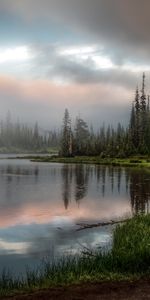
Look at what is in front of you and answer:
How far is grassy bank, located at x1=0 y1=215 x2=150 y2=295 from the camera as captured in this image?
14.0m

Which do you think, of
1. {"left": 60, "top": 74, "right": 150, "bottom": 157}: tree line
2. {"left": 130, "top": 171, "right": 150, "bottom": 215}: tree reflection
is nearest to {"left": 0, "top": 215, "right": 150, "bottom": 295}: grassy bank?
{"left": 130, "top": 171, "right": 150, "bottom": 215}: tree reflection

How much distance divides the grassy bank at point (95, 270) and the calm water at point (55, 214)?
7.39ft

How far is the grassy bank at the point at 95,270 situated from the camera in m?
14.0

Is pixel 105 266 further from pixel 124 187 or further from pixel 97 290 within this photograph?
pixel 124 187

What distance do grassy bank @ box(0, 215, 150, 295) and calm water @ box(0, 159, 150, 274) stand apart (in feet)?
7.39

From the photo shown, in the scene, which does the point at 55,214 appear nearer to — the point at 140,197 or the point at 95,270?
the point at 140,197

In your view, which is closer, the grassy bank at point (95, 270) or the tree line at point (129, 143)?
the grassy bank at point (95, 270)

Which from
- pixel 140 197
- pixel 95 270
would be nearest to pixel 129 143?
pixel 140 197

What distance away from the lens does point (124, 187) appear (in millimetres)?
51344

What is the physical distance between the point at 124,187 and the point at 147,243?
1340 inches

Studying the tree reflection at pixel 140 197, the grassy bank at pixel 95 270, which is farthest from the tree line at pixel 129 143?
the grassy bank at pixel 95 270

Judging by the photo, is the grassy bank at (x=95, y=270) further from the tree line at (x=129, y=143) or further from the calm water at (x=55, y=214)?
the tree line at (x=129, y=143)

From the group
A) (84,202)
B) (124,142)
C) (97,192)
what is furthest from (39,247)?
(124,142)

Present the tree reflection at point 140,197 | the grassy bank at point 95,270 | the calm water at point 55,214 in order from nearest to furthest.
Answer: the grassy bank at point 95,270
the calm water at point 55,214
the tree reflection at point 140,197
